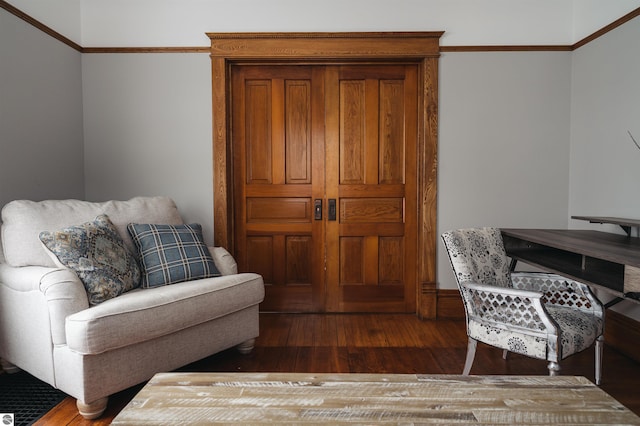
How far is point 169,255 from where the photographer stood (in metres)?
2.49

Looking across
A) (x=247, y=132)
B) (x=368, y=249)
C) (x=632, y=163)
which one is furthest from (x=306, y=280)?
(x=632, y=163)

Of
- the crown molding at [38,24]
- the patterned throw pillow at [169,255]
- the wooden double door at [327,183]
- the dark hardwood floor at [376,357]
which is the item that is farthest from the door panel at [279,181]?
the crown molding at [38,24]

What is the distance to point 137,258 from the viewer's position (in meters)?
2.50

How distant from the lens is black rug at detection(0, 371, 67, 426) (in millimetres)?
1890

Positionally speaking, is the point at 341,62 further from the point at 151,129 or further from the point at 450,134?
the point at 151,129

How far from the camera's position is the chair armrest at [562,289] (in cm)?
213

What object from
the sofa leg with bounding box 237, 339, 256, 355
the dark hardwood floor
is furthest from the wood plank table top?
the sofa leg with bounding box 237, 339, 256, 355

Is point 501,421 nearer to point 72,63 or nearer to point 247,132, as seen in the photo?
point 247,132

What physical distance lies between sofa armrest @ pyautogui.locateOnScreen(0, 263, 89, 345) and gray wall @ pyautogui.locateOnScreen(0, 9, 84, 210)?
80cm

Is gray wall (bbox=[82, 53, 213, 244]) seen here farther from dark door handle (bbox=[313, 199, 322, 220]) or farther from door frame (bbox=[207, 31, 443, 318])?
dark door handle (bbox=[313, 199, 322, 220])

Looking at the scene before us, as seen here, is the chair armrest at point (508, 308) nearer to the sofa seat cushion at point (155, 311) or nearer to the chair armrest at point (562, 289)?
the chair armrest at point (562, 289)

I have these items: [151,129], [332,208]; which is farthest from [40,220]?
[332,208]

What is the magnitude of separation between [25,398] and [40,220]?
91 centimetres

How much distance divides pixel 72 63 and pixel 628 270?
12.4 ft
